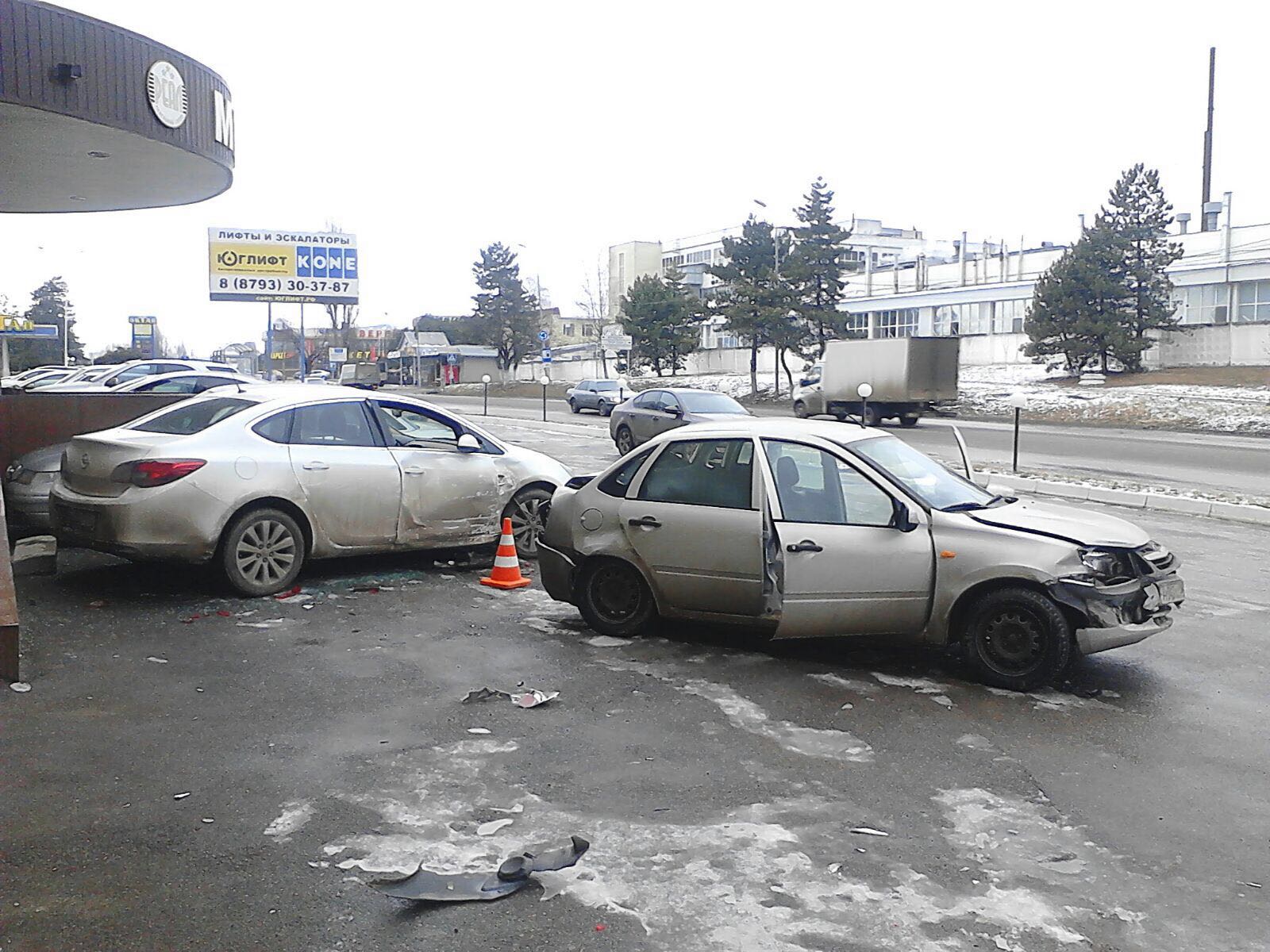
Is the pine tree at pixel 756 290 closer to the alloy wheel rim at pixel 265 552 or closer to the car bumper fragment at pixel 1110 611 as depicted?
the alloy wheel rim at pixel 265 552

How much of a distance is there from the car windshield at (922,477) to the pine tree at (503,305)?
3087 inches

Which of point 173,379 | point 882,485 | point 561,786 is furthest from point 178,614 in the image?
point 173,379

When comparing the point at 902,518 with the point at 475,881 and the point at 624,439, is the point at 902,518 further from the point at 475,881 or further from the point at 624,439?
the point at 624,439

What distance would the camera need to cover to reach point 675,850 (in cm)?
418

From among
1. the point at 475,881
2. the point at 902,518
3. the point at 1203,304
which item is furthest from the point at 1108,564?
the point at 1203,304

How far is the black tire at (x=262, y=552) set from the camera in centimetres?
812

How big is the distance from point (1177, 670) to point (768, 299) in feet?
153

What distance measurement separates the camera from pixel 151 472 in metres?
7.88

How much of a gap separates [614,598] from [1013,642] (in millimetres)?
2582

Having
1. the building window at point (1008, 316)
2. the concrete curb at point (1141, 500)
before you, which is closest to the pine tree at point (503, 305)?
the building window at point (1008, 316)

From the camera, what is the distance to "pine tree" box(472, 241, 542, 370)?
84625 millimetres

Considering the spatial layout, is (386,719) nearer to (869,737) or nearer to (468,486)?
(869,737)

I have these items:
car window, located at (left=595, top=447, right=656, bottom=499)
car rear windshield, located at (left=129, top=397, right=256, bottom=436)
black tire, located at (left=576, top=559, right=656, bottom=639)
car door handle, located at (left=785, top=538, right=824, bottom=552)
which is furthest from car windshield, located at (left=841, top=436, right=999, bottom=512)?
car rear windshield, located at (left=129, top=397, right=256, bottom=436)

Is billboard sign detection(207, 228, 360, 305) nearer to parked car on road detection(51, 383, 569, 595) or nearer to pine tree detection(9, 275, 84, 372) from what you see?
parked car on road detection(51, 383, 569, 595)
